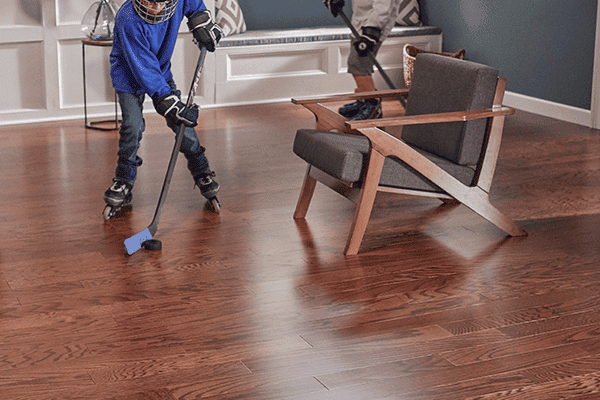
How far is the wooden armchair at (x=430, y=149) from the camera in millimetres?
3064

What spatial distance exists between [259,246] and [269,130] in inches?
90.2

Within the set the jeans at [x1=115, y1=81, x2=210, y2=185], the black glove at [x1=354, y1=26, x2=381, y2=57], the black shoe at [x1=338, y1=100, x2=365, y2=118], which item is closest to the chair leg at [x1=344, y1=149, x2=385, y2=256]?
the jeans at [x1=115, y1=81, x2=210, y2=185]

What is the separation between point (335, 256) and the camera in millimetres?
3135

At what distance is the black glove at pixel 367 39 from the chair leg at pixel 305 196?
206 cm

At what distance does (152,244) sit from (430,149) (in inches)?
51.2

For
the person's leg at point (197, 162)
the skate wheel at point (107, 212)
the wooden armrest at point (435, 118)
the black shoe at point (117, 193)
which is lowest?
the skate wheel at point (107, 212)

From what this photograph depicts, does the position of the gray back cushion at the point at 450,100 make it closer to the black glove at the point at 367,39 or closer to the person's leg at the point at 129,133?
the person's leg at the point at 129,133

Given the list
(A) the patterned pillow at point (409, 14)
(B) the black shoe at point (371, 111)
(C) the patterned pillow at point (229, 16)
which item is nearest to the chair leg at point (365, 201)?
(B) the black shoe at point (371, 111)

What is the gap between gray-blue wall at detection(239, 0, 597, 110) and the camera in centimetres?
554

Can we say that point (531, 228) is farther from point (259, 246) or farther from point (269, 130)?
point (269, 130)

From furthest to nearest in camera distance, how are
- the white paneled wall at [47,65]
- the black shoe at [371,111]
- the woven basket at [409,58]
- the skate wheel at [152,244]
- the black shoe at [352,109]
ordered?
the woven basket at [409,58]
the black shoe at [352,109]
the black shoe at [371,111]
the white paneled wall at [47,65]
the skate wheel at [152,244]

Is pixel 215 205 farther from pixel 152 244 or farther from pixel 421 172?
pixel 421 172

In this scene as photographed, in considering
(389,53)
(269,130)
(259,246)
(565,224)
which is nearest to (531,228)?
(565,224)


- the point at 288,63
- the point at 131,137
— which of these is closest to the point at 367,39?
the point at 288,63
